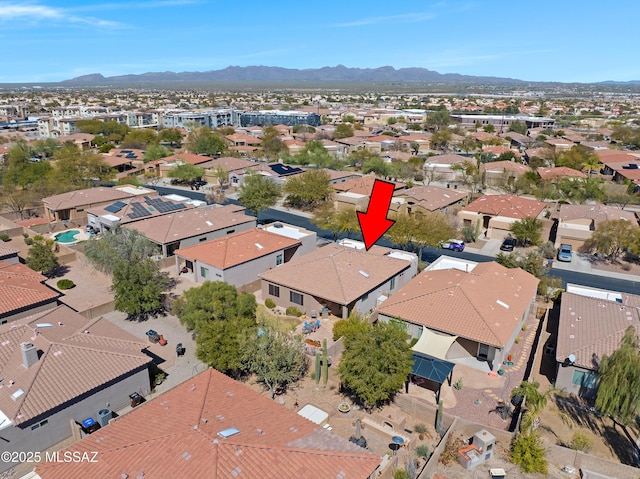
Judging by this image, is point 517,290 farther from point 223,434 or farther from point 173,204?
point 173,204

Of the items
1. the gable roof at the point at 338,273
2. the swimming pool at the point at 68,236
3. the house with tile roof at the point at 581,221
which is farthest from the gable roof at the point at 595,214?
the swimming pool at the point at 68,236

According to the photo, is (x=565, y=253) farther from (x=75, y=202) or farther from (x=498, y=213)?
(x=75, y=202)

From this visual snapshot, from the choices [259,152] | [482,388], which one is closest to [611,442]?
[482,388]

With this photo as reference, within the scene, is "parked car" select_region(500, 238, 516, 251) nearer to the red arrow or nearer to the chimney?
the red arrow

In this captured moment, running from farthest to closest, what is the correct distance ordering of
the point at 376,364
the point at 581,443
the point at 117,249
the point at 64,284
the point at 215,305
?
the point at 64,284 → the point at 117,249 → the point at 215,305 → the point at 376,364 → the point at 581,443

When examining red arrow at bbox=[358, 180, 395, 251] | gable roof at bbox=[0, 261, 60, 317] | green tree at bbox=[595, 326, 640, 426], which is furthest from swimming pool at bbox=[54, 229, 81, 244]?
green tree at bbox=[595, 326, 640, 426]

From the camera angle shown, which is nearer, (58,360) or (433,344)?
(58,360)

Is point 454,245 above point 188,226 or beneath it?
beneath

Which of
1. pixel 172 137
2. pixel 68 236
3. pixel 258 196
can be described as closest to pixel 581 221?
pixel 258 196
